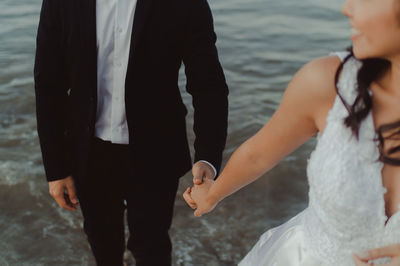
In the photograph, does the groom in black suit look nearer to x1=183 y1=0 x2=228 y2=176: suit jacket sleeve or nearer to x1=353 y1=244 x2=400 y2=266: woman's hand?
x1=183 y1=0 x2=228 y2=176: suit jacket sleeve

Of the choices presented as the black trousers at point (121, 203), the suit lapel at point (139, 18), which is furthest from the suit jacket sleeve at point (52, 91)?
the suit lapel at point (139, 18)

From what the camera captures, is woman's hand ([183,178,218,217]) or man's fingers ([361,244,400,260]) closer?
man's fingers ([361,244,400,260])

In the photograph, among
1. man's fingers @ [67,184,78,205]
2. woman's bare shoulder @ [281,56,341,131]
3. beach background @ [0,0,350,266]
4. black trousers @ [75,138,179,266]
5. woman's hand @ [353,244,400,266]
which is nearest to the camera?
woman's hand @ [353,244,400,266]

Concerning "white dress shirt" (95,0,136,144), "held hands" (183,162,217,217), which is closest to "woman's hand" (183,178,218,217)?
"held hands" (183,162,217,217)

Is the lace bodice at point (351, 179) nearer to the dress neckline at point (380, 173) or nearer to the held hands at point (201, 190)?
the dress neckline at point (380, 173)

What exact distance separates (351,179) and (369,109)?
23 cm

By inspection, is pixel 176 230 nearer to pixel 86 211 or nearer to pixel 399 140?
pixel 86 211

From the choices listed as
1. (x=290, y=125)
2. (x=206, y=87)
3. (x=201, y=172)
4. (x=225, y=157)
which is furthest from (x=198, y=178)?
(x=225, y=157)

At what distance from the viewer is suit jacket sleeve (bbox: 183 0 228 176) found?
2480mm

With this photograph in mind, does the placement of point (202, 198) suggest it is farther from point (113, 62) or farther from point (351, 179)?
point (351, 179)

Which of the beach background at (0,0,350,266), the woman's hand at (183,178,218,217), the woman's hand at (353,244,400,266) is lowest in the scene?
the beach background at (0,0,350,266)

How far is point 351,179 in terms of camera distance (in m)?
1.63

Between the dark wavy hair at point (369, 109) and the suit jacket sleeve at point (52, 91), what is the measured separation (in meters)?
1.39

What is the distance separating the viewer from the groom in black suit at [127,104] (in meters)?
2.35
